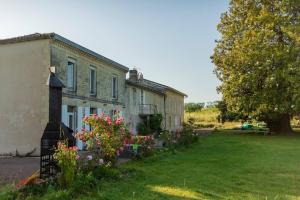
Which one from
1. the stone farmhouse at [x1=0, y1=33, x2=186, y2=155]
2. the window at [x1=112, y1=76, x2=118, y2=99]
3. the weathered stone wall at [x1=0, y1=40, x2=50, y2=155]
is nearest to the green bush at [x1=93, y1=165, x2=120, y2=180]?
the stone farmhouse at [x1=0, y1=33, x2=186, y2=155]

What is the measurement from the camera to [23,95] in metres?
16.8

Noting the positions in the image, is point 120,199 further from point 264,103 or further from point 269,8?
point 269,8

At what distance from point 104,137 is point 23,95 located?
753 cm

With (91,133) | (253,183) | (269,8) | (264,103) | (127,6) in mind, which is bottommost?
(253,183)

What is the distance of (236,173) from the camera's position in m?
11.6

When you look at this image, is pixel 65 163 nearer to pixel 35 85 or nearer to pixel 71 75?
pixel 35 85

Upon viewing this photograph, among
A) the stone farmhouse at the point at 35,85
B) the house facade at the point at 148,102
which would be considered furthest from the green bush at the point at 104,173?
the house facade at the point at 148,102

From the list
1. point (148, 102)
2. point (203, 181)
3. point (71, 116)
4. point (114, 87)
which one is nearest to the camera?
point (203, 181)

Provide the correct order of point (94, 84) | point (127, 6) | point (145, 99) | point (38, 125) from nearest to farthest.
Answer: point (127, 6) → point (38, 125) → point (94, 84) → point (145, 99)

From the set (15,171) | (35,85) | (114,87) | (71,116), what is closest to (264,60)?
(114,87)

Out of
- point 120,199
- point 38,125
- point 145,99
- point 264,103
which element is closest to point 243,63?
point 264,103

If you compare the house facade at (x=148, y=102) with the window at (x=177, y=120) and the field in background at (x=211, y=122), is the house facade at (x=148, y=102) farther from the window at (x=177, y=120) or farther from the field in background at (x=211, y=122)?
the field in background at (x=211, y=122)

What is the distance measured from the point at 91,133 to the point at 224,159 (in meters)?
6.71

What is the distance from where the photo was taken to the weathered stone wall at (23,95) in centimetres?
1642
